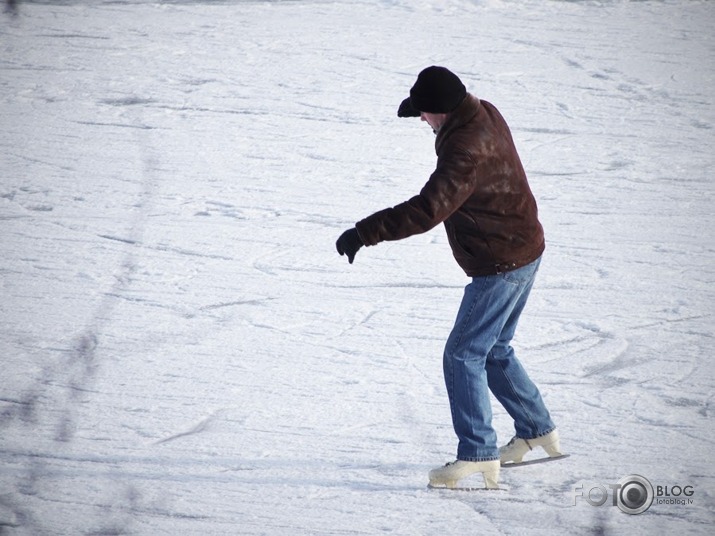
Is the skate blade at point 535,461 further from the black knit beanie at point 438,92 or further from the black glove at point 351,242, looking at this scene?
the black knit beanie at point 438,92

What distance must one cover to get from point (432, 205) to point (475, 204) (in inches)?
8.0

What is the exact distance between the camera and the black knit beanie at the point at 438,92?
2975 millimetres

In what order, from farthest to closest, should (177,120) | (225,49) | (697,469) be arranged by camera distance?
(225,49), (177,120), (697,469)

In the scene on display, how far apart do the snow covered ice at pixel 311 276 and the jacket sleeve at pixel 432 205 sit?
97 cm

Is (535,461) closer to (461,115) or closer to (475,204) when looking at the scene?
(475,204)

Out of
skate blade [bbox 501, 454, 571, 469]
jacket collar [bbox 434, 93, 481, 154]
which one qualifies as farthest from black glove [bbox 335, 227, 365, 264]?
skate blade [bbox 501, 454, 571, 469]

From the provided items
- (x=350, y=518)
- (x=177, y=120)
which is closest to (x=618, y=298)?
(x=350, y=518)

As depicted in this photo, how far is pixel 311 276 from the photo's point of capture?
16.6ft

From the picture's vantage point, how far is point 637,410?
151 inches

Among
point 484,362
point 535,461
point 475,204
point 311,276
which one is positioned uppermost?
point 475,204

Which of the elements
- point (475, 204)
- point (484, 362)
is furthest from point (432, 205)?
point (484, 362)

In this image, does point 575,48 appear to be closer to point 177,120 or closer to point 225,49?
point 225,49

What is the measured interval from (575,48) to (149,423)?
20.5 feet

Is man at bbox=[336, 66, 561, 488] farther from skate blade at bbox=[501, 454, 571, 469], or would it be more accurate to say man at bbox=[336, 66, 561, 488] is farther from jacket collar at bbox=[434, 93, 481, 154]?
skate blade at bbox=[501, 454, 571, 469]
